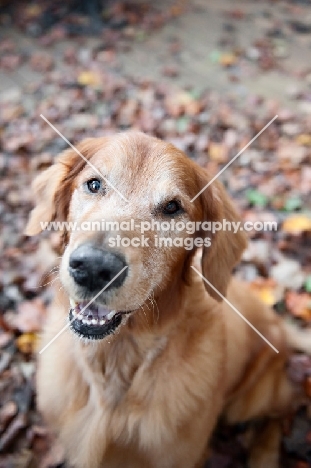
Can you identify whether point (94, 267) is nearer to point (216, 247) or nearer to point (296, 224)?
point (216, 247)

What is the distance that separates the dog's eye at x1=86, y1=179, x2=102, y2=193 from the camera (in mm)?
2498

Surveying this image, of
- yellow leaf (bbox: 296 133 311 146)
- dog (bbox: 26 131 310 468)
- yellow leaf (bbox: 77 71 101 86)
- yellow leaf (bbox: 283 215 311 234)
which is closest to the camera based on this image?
dog (bbox: 26 131 310 468)

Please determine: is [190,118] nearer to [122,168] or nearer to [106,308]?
[122,168]

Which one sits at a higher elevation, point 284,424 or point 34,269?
point 34,269

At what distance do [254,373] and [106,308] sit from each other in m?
1.61

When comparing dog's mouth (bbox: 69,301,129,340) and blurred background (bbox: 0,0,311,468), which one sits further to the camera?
blurred background (bbox: 0,0,311,468)

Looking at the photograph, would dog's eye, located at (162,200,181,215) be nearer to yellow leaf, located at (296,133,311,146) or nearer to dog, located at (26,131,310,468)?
dog, located at (26,131,310,468)

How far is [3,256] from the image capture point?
172 inches

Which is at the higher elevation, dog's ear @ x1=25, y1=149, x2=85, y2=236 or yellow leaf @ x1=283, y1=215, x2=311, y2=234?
dog's ear @ x1=25, y1=149, x2=85, y2=236

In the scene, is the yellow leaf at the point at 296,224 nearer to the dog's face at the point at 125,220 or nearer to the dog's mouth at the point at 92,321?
the dog's face at the point at 125,220

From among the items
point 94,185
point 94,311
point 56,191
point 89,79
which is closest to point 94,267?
point 94,311

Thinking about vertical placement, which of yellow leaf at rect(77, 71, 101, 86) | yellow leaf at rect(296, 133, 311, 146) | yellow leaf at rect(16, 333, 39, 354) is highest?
yellow leaf at rect(77, 71, 101, 86)

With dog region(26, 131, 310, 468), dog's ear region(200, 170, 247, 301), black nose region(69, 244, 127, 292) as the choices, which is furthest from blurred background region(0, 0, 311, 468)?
dog's ear region(200, 170, 247, 301)

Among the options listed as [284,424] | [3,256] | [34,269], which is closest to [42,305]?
[34,269]
